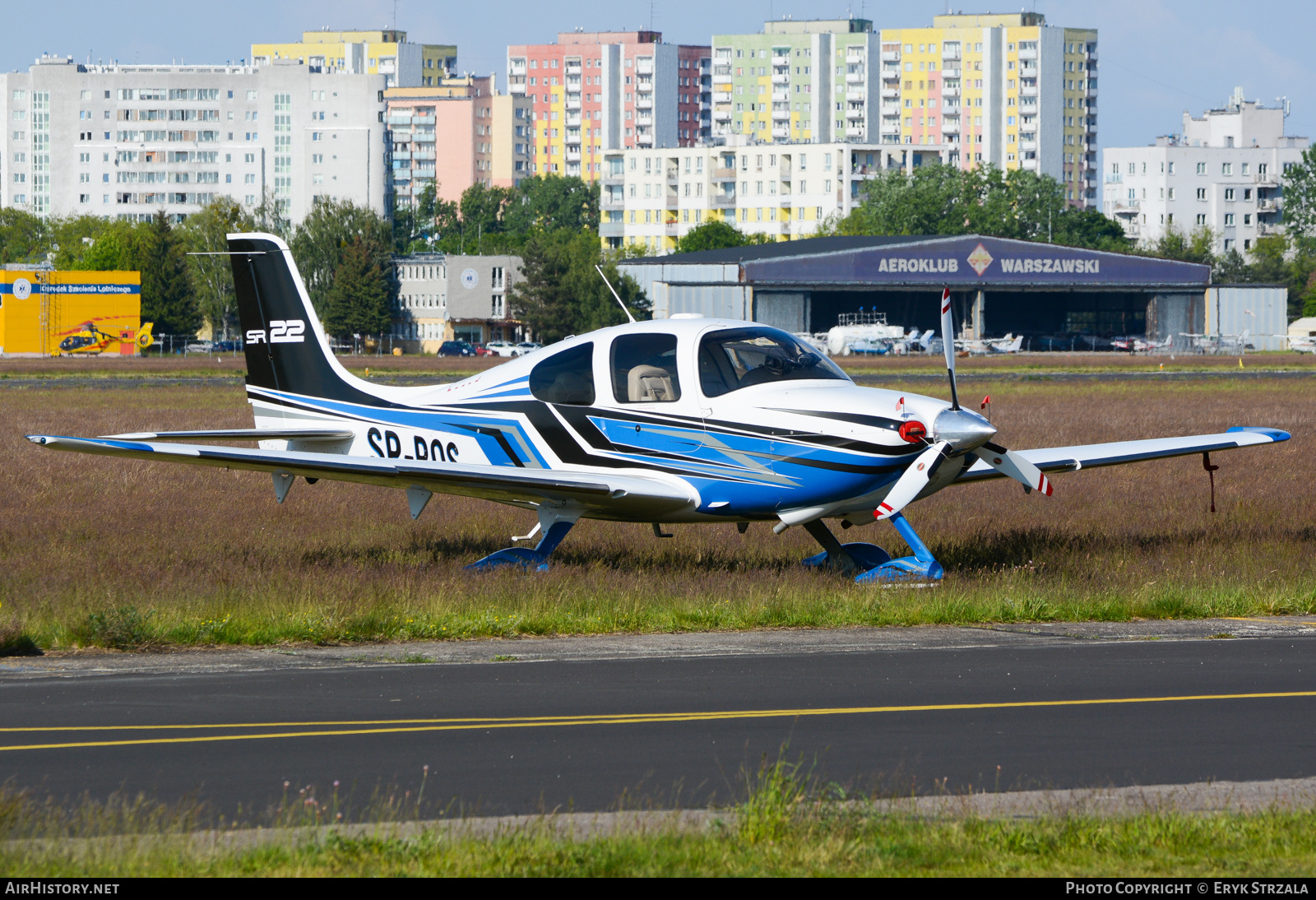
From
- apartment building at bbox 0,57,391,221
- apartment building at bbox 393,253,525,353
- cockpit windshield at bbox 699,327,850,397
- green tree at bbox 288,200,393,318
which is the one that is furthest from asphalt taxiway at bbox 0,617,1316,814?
apartment building at bbox 0,57,391,221

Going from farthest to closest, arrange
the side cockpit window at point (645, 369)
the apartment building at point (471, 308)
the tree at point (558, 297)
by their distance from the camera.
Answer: the apartment building at point (471, 308), the tree at point (558, 297), the side cockpit window at point (645, 369)

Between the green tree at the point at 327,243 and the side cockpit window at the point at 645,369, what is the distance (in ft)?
388

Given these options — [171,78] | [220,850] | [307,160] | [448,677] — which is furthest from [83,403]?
[171,78]

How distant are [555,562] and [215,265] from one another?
121950 mm

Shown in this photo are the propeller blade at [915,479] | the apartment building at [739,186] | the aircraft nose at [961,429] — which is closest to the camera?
the aircraft nose at [961,429]

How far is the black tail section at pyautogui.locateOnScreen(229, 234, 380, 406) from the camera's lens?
16.6 metres

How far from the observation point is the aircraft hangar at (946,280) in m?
109

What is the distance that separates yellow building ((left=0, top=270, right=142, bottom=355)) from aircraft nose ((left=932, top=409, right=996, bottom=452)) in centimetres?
10611

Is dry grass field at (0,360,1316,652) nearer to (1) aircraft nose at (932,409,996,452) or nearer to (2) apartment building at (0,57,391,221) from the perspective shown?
(1) aircraft nose at (932,409,996,452)

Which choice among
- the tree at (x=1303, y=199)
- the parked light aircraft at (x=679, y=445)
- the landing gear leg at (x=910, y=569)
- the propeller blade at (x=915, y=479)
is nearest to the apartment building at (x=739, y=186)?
the tree at (x=1303, y=199)

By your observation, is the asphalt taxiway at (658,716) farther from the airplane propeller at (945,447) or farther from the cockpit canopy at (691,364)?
the cockpit canopy at (691,364)

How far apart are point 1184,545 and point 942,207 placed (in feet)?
487

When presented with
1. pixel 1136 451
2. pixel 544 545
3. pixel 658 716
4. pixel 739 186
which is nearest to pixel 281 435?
pixel 544 545

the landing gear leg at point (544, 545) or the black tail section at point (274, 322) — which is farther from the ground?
the black tail section at point (274, 322)
